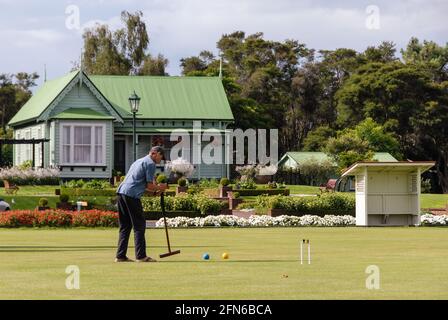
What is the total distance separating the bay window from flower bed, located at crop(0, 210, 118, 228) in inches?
992

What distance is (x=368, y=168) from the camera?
36.0 m

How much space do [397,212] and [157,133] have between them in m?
28.5

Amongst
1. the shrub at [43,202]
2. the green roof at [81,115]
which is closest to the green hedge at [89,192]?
the shrub at [43,202]

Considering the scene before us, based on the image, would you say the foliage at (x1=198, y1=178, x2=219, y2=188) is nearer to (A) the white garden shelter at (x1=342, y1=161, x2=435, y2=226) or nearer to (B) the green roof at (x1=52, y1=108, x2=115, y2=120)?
(B) the green roof at (x1=52, y1=108, x2=115, y2=120)

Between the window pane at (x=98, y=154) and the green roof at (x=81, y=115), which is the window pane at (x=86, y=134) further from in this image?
the green roof at (x=81, y=115)

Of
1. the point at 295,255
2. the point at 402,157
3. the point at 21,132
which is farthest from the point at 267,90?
the point at 295,255

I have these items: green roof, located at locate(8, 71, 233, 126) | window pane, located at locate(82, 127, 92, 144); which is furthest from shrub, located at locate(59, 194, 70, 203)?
green roof, located at locate(8, 71, 233, 126)

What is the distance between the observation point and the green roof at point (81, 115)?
59812 mm

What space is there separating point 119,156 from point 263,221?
27500mm

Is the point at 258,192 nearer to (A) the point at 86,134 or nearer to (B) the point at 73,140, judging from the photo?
(A) the point at 86,134

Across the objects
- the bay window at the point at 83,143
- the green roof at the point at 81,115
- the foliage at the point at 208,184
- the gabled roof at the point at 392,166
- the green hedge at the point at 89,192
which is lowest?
the green hedge at the point at 89,192

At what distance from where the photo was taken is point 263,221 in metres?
37.3

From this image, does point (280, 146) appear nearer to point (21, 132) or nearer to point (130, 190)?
point (21, 132)

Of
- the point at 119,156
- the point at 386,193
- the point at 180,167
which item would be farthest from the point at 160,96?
the point at 386,193
